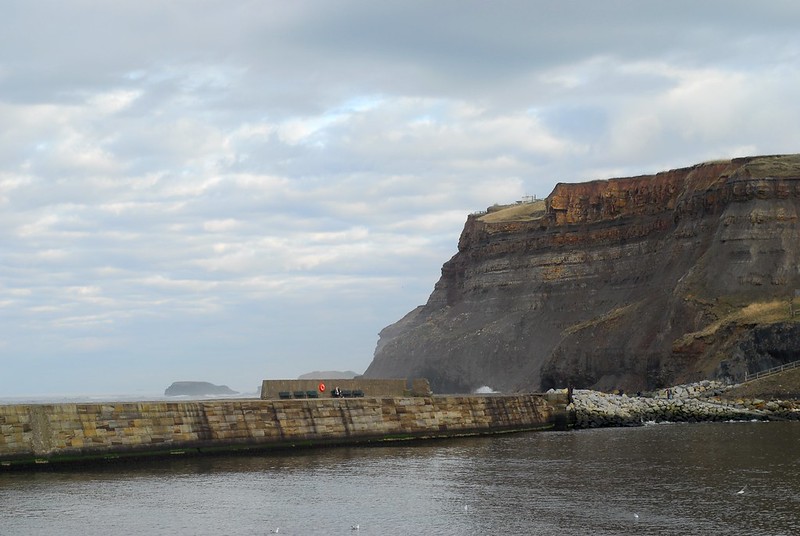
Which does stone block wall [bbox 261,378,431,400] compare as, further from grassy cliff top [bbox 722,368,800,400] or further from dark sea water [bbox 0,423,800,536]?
grassy cliff top [bbox 722,368,800,400]

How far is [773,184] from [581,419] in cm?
4430

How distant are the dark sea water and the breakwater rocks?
17740 mm

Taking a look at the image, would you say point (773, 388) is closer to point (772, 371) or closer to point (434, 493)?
point (772, 371)

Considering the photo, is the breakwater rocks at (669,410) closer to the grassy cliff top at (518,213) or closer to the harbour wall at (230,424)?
the harbour wall at (230,424)

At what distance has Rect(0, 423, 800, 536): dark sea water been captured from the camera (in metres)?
32.3

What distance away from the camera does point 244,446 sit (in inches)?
2093

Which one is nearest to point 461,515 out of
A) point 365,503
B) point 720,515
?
point 365,503

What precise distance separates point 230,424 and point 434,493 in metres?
16.7

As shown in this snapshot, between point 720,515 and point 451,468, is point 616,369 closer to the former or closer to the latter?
point 451,468

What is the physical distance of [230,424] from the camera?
5281 cm

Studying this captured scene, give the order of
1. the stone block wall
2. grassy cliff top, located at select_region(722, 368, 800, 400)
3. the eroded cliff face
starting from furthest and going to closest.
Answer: the eroded cliff face → grassy cliff top, located at select_region(722, 368, 800, 400) → the stone block wall

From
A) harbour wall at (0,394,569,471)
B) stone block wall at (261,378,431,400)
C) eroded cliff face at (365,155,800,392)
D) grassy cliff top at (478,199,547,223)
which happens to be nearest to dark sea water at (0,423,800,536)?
harbour wall at (0,394,569,471)

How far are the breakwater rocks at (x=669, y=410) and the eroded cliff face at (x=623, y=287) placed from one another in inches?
432

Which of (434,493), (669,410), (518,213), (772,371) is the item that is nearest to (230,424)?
(434,493)
